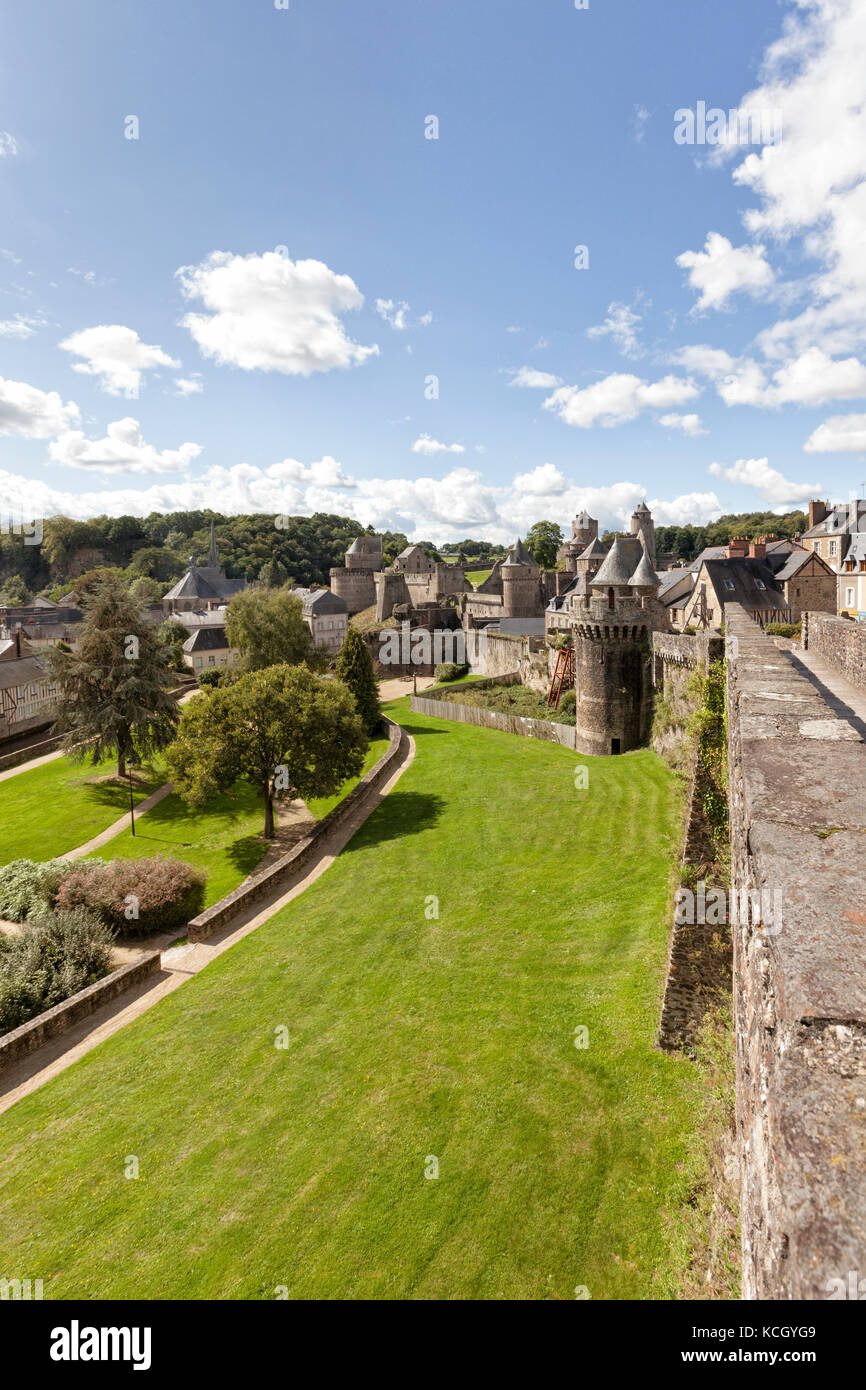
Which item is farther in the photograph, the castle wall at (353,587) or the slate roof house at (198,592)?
the slate roof house at (198,592)

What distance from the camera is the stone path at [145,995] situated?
1329 centimetres

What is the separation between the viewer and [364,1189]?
8766 millimetres

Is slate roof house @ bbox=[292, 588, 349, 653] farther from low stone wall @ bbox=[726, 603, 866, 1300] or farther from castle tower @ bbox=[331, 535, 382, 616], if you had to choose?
low stone wall @ bbox=[726, 603, 866, 1300]

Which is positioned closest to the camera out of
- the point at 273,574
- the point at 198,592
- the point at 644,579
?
the point at 644,579

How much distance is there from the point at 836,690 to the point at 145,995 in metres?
17.2

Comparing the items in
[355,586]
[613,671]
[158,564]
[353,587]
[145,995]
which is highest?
[158,564]

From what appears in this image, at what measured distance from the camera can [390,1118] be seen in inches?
393

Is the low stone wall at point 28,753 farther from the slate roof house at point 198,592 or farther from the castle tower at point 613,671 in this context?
the slate roof house at point 198,592

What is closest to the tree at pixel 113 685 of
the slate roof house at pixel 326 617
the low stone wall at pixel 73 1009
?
the low stone wall at pixel 73 1009

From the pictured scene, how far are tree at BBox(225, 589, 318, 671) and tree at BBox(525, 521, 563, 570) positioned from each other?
58.1 metres

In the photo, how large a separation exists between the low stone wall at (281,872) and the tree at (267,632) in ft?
45.8

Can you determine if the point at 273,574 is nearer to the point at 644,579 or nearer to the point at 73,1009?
the point at 644,579

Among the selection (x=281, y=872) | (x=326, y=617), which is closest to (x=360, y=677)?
(x=281, y=872)
